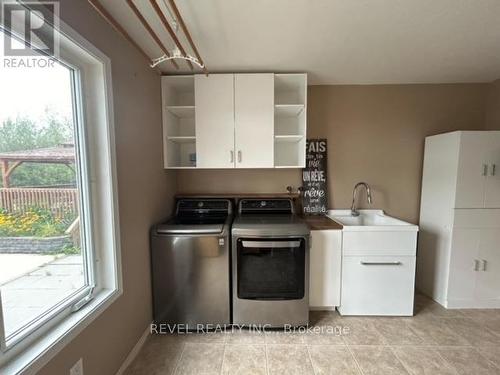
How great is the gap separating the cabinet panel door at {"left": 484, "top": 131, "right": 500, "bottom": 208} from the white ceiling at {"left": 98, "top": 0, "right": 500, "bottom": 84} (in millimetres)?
704

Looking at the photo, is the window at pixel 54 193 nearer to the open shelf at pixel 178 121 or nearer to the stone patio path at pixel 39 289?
the stone patio path at pixel 39 289

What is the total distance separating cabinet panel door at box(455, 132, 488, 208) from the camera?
6.47 feet

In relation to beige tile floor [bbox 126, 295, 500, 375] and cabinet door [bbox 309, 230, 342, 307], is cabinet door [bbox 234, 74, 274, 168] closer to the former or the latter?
cabinet door [bbox 309, 230, 342, 307]

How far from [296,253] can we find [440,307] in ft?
5.34

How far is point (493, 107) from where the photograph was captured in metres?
2.35

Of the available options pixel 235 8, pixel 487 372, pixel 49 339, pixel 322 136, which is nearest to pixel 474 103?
pixel 322 136

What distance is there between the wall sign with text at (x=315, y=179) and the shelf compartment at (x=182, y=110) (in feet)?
4.25

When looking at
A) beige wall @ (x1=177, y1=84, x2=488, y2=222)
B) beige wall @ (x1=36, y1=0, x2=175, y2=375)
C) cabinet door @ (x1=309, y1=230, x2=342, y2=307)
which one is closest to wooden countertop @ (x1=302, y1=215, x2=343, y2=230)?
cabinet door @ (x1=309, y1=230, x2=342, y2=307)

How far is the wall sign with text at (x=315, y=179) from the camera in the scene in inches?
97.1

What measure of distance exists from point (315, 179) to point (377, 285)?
3.80 ft

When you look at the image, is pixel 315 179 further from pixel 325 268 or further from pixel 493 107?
pixel 493 107

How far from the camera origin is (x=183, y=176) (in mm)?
2504

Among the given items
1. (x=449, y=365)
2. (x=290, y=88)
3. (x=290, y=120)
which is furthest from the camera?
(x=290, y=120)

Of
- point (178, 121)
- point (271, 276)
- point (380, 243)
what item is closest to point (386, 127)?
point (380, 243)
